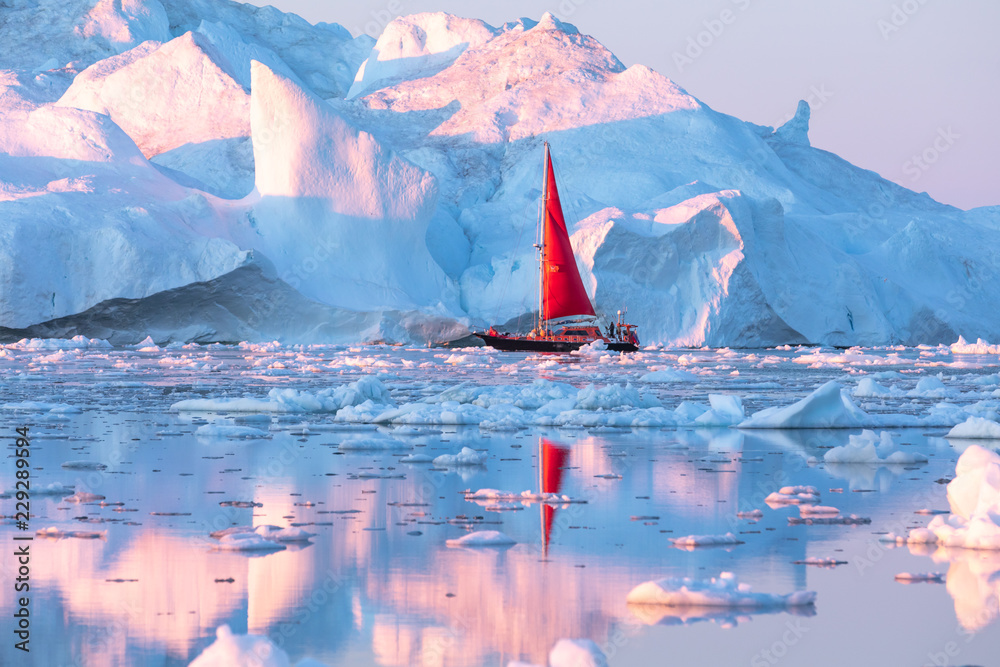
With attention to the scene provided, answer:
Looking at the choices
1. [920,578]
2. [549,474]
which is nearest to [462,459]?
[549,474]

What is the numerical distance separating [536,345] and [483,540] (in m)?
26.1

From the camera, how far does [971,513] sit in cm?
550

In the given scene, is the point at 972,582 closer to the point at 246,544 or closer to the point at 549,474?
the point at 246,544

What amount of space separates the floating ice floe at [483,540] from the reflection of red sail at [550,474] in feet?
0.55

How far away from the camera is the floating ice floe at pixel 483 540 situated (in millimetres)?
5012

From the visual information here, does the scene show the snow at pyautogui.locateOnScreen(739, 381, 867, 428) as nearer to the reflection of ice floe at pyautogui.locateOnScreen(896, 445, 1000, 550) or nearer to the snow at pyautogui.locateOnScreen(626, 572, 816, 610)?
the reflection of ice floe at pyautogui.locateOnScreen(896, 445, 1000, 550)

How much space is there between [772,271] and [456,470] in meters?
29.8

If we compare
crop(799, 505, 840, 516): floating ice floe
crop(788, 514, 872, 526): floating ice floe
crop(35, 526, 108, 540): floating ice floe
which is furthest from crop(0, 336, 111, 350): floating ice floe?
crop(788, 514, 872, 526): floating ice floe

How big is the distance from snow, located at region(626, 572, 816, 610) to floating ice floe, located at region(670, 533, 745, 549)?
0.89 metres

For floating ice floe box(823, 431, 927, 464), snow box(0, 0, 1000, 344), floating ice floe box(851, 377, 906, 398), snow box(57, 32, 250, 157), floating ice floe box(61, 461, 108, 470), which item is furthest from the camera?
snow box(57, 32, 250, 157)

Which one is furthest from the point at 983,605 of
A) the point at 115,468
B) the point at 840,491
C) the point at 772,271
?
the point at 772,271

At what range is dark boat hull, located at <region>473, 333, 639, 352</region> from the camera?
3072 centimetres

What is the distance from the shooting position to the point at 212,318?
31672mm

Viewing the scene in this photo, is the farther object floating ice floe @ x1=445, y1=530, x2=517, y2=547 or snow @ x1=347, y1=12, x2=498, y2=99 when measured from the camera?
snow @ x1=347, y1=12, x2=498, y2=99
